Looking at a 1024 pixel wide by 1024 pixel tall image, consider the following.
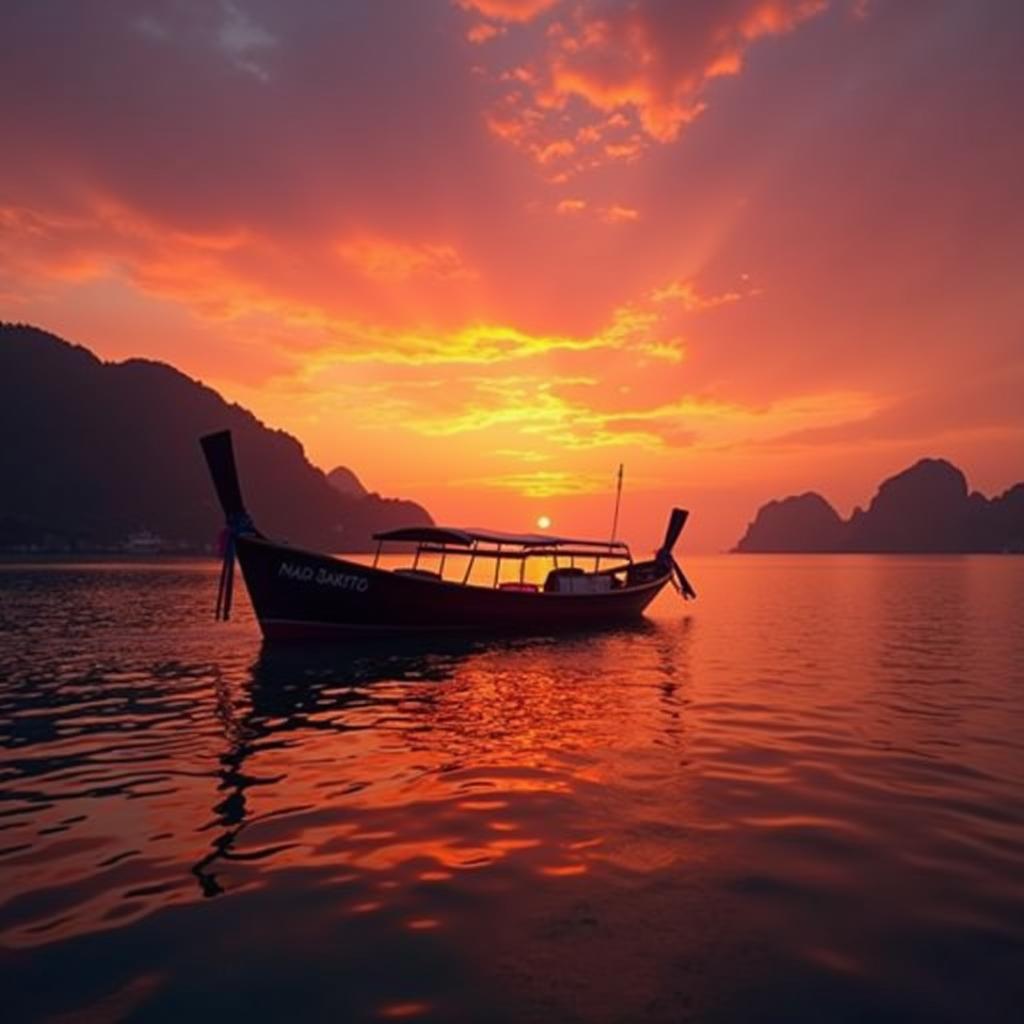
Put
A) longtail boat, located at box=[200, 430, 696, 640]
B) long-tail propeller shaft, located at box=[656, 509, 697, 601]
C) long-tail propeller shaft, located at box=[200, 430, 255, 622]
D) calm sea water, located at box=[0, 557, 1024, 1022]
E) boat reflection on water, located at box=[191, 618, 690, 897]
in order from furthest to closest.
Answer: long-tail propeller shaft, located at box=[656, 509, 697, 601] < longtail boat, located at box=[200, 430, 696, 640] < long-tail propeller shaft, located at box=[200, 430, 255, 622] < boat reflection on water, located at box=[191, 618, 690, 897] < calm sea water, located at box=[0, 557, 1024, 1022]

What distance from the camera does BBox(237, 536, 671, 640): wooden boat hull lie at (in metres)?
23.4

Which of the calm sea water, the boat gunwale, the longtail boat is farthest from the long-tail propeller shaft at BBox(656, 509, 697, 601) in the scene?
the calm sea water

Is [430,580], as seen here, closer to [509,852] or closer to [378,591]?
[378,591]

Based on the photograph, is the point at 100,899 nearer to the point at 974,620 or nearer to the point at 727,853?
the point at 727,853

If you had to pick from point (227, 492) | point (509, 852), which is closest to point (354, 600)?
point (227, 492)

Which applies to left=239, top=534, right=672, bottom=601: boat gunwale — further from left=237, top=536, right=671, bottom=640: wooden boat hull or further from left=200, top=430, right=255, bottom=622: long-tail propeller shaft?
left=200, top=430, right=255, bottom=622: long-tail propeller shaft

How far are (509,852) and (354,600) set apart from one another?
60.0 feet

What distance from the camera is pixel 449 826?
27.0 ft

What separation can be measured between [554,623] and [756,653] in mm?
8887

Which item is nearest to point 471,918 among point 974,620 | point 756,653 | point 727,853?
point 727,853

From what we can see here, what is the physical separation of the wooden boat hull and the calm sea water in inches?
248

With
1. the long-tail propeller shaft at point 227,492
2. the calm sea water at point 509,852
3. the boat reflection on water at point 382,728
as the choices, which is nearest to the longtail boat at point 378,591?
the long-tail propeller shaft at point 227,492

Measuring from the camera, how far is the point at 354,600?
979 inches

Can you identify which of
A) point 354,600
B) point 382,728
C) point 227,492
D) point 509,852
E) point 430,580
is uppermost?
point 227,492
